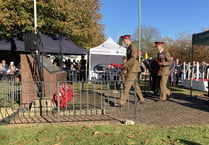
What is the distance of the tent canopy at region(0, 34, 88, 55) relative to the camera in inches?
585

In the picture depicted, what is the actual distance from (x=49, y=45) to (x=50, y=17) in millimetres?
3998

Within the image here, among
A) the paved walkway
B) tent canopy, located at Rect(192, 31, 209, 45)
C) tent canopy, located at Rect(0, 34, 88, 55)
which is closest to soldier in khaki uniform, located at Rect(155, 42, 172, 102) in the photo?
the paved walkway

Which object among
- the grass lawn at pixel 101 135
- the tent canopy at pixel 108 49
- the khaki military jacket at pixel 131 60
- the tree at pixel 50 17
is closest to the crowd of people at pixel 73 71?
the tent canopy at pixel 108 49

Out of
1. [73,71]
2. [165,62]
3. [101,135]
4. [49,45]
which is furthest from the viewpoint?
[49,45]

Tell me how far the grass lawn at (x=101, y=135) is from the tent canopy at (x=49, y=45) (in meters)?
11.2

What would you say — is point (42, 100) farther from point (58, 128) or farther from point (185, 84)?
point (185, 84)

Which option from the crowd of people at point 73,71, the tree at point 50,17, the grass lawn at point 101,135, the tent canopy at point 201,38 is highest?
the tree at point 50,17

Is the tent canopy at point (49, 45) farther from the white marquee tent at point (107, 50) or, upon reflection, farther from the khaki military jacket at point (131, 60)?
the khaki military jacket at point (131, 60)

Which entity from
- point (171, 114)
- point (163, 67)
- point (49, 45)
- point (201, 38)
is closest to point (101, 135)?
point (171, 114)

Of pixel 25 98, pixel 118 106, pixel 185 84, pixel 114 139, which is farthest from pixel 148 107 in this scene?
pixel 185 84

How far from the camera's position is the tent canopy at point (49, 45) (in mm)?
14859

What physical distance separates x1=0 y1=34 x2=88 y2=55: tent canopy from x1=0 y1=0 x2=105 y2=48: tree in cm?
120

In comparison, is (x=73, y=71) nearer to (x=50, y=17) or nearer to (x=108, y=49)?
(x=108, y=49)

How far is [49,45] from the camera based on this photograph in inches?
632
